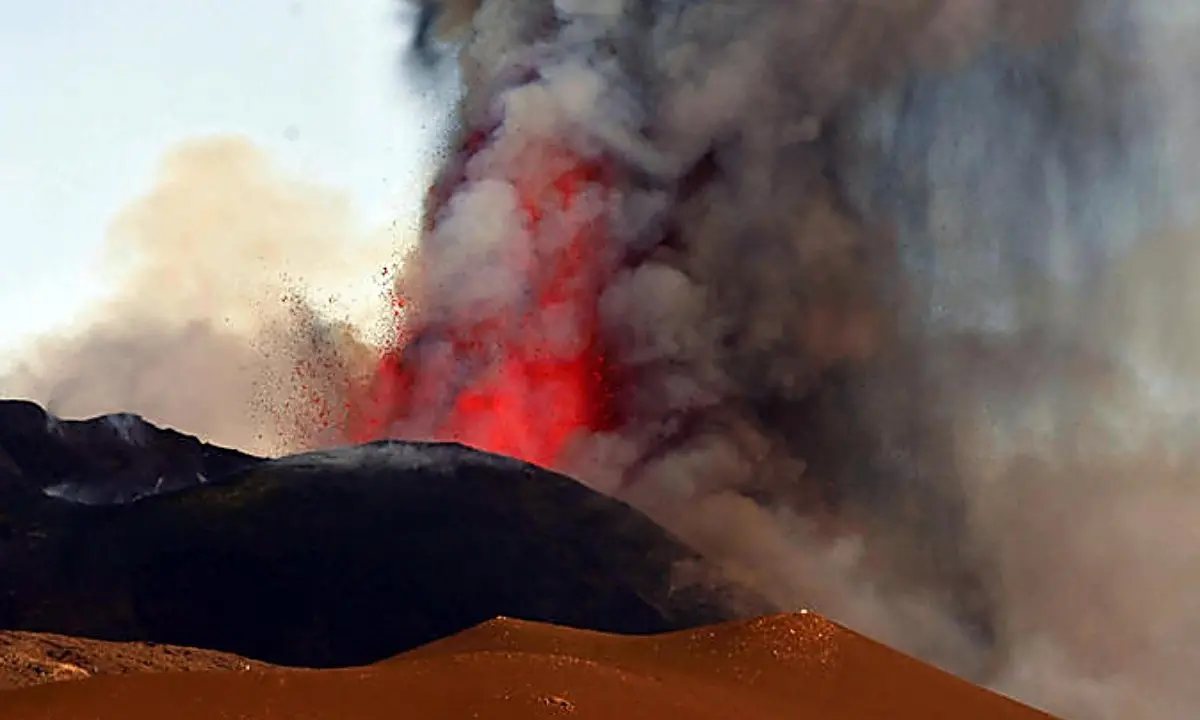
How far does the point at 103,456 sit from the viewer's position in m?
115

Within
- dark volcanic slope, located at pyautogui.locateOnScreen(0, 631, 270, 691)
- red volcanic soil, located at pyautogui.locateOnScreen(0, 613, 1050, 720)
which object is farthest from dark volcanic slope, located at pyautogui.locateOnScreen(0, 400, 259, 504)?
red volcanic soil, located at pyautogui.locateOnScreen(0, 613, 1050, 720)

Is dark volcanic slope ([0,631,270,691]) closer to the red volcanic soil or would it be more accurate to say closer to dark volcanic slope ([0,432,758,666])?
the red volcanic soil

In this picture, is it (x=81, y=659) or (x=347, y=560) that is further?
(x=347, y=560)

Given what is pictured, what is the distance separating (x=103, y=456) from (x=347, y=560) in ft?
109

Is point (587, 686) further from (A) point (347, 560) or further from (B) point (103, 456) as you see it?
(B) point (103, 456)

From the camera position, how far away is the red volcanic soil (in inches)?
995

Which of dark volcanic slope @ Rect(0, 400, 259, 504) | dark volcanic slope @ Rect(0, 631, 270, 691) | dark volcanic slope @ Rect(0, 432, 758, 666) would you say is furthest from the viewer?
dark volcanic slope @ Rect(0, 400, 259, 504)

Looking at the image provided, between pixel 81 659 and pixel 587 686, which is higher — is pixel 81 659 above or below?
above

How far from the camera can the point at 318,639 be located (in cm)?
8494

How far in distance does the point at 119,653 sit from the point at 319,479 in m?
57.3

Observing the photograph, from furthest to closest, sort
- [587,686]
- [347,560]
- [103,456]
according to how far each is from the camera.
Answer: [103,456] < [347,560] < [587,686]

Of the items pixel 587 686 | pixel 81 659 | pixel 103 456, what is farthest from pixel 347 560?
pixel 587 686

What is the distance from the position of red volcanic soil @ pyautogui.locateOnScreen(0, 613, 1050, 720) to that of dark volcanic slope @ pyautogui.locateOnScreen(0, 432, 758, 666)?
50.3m

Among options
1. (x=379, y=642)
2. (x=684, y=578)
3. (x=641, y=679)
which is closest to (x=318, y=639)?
(x=379, y=642)
